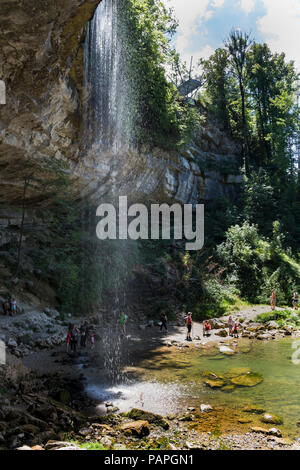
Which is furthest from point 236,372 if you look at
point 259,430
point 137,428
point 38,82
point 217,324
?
point 38,82

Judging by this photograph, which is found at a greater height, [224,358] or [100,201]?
[100,201]

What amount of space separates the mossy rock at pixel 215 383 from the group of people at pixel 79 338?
5.48 meters

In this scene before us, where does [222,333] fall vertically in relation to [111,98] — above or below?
below

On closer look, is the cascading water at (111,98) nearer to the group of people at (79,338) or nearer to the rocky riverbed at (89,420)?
the group of people at (79,338)

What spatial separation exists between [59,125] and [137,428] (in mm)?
12614

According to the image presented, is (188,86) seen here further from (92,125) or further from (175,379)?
(175,379)

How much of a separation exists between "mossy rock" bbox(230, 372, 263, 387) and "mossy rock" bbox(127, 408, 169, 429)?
3.08 metres

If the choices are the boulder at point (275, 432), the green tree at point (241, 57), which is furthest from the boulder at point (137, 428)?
the green tree at point (241, 57)

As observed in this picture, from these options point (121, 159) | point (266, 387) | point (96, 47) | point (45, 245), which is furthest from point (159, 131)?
point (266, 387)

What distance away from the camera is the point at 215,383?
8.30m

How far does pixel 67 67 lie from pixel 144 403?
39.0ft

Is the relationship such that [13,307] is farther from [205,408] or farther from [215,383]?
[205,408]

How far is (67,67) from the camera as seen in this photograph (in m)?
11.9

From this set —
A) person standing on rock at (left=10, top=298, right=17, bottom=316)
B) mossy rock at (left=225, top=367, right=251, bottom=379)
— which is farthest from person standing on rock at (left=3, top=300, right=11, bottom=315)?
mossy rock at (left=225, top=367, right=251, bottom=379)
